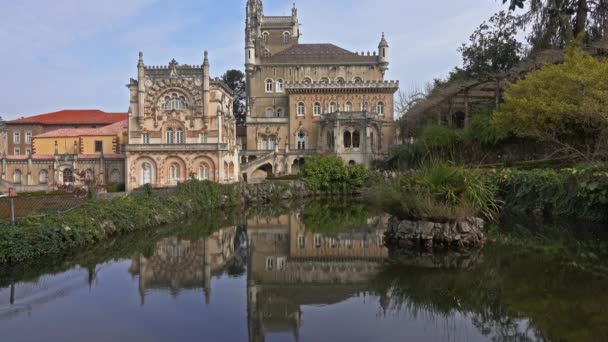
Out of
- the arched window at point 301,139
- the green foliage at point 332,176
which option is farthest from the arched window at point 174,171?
the arched window at point 301,139

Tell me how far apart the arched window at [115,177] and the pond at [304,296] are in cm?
2700

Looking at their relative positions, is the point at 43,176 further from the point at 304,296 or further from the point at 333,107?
the point at 304,296

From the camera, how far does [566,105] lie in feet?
59.1

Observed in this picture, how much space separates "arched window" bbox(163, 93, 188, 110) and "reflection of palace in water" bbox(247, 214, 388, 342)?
2272 cm

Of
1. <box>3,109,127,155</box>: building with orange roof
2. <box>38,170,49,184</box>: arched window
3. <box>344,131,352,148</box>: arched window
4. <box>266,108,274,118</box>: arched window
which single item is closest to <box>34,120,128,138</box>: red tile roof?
<box>38,170,49,184</box>: arched window

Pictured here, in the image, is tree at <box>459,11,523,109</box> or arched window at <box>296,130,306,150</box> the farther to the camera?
arched window at <box>296,130,306,150</box>

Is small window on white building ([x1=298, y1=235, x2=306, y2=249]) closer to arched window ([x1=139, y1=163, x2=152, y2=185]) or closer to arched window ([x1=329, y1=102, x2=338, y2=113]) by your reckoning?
arched window ([x1=139, y1=163, x2=152, y2=185])

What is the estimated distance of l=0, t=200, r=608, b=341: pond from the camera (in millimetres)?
6488

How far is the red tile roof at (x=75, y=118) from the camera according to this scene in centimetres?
5053

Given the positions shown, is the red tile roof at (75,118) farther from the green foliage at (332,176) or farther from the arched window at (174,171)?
the green foliage at (332,176)

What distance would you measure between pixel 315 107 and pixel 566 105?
2927cm

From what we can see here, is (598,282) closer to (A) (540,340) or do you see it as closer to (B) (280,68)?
(A) (540,340)

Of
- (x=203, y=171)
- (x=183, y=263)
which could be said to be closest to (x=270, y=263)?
(x=183, y=263)

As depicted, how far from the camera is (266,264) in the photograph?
11031mm
